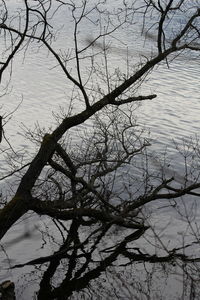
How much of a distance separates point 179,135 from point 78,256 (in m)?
10.8

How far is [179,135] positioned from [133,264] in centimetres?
1071

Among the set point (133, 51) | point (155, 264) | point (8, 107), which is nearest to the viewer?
point (155, 264)

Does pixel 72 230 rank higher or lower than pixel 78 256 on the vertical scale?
higher

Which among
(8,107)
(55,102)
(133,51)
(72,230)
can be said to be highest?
(133,51)

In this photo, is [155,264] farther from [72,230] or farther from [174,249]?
[72,230]

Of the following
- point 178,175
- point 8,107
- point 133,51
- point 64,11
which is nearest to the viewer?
point 178,175

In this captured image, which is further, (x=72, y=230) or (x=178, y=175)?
(x=178, y=175)

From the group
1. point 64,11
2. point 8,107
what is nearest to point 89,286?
point 8,107

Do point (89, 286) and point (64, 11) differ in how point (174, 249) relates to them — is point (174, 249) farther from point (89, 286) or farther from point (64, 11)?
point (64, 11)

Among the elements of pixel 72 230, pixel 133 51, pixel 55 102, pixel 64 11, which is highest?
pixel 64 11

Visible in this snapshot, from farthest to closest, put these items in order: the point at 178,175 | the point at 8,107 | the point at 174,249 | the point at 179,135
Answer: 1. the point at 8,107
2. the point at 179,135
3. the point at 178,175
4. the point at 174,249

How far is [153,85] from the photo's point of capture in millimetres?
26828

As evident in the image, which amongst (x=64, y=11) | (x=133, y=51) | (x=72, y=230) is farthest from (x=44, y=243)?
(x=64, y=11)

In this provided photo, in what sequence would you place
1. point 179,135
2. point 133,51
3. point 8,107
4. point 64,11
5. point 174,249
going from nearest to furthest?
point 174,249
point 179,135
point 8,107
point 133,51
point 64,11
